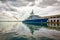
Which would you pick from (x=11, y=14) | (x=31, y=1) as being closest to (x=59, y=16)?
(x=31, y=1)

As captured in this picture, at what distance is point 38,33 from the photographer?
173 cm

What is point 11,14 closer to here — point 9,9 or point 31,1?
point 9,9

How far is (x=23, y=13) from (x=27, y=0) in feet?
0.65

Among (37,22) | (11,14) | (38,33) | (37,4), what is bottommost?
(38,33)

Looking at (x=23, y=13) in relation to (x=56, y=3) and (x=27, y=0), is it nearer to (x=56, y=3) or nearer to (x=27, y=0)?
(x=27, y=0)

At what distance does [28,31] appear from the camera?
68.6 inches

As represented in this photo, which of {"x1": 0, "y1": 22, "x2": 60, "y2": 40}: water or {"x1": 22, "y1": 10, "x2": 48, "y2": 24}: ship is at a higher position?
{"x1": 22, "y1": 10, "x2": 48, "y2": 24}: ship

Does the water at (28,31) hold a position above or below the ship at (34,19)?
below

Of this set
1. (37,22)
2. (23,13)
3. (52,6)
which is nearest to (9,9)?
(23,13)

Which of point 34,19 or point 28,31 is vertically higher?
point 34,19

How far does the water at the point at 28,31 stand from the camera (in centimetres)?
171

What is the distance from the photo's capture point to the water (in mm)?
1711

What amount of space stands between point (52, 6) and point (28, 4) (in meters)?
0.34

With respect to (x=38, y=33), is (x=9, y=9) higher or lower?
higher
